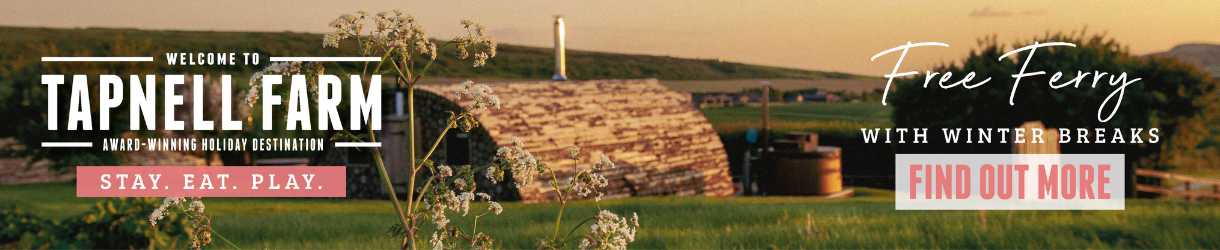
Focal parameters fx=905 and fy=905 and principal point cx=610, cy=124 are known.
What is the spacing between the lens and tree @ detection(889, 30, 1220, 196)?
17.2 metres

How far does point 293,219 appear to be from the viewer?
10.7m

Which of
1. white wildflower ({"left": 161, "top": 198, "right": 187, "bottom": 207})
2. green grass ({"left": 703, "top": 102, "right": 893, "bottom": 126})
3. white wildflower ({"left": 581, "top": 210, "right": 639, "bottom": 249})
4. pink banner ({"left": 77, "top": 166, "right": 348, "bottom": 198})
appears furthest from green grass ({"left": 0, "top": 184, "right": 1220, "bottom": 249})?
green grass ({"left": 703, "top": 102, "right": 893, "bottom": 126})

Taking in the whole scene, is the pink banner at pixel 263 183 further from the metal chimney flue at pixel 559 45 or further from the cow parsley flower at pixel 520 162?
the cow parsley flower at pixel 520 162

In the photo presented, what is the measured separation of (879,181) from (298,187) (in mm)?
13901

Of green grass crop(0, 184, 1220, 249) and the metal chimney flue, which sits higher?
the metal chimney flue

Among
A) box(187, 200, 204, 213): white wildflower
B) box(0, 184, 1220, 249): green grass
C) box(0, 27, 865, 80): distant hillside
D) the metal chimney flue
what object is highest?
box(0, 27, 865, 80): distant hillside

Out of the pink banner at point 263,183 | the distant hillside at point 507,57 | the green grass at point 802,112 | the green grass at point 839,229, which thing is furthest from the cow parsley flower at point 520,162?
the distant hillside at point 507,57

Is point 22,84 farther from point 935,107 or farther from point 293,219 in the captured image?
point 935,107

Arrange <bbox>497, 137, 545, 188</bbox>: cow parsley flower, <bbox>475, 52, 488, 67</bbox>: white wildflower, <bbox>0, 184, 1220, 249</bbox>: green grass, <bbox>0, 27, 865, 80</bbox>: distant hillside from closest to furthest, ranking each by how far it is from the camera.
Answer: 1. <bbox>497, 137, 545, 188</bbox>: cow parsley flower
2. <bbox>475, 52, 488, 67</bbox>: white wildflower
3. <bbox>0, 184, 1220, 249</bbox>: green grass
4. <bbox>0, 27, 865, 80</bbox>: distant hillside

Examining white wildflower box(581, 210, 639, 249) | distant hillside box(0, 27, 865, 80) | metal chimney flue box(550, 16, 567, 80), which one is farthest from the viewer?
distant hillside box(0, 27, 865, 80)

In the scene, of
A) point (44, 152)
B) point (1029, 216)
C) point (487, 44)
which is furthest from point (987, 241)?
point (44, 152)

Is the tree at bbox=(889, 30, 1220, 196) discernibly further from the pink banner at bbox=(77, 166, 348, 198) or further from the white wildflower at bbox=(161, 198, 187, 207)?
the white wildflower at bbox=(161, 198, 187, 207)

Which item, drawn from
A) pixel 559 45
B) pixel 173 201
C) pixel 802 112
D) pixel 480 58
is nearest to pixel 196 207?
pixel 173 201

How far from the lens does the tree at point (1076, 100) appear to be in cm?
1725
